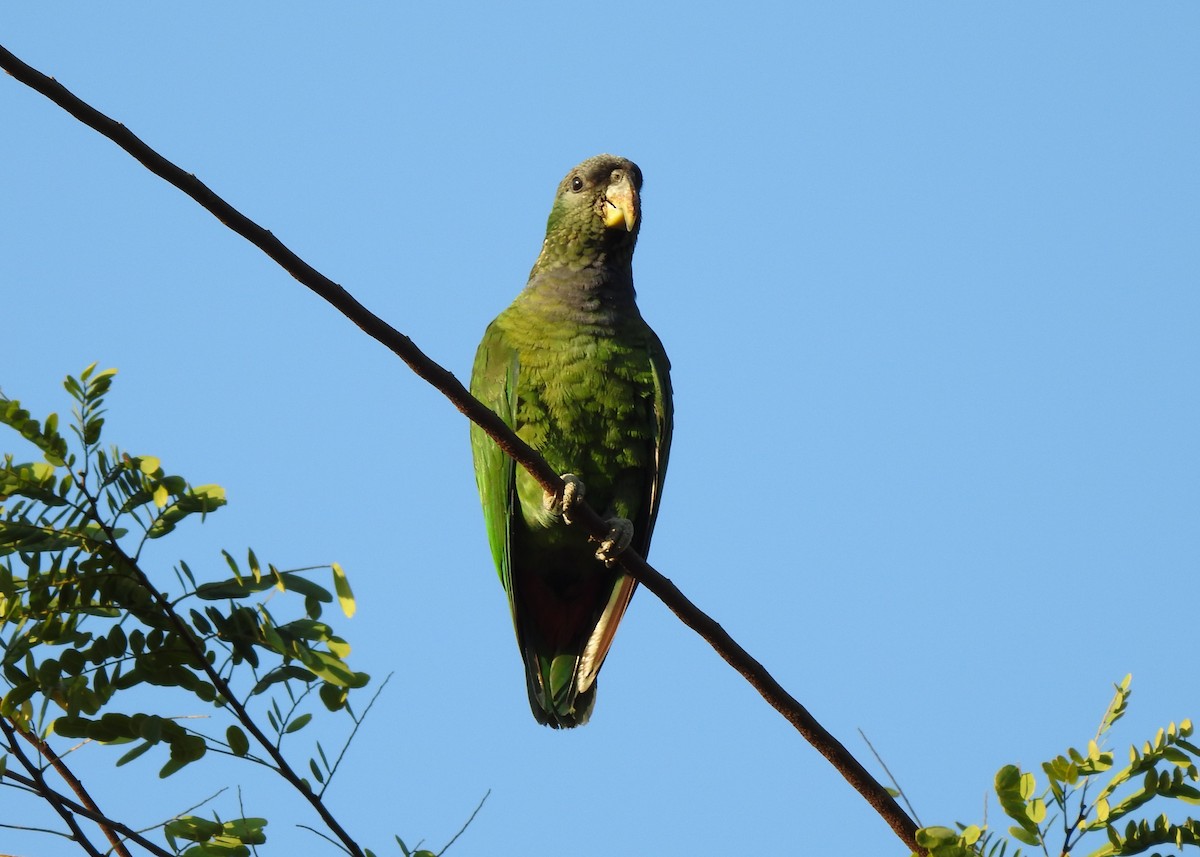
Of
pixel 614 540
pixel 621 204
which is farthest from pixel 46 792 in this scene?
pixel 621 204

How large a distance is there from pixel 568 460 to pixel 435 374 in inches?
77.4

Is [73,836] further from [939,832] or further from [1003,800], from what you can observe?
[1003,800]

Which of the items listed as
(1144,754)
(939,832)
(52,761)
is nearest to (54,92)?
(52,761)

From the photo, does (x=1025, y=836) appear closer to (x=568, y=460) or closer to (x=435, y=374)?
(x=435, y=374)

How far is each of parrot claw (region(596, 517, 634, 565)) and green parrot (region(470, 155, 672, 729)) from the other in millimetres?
18

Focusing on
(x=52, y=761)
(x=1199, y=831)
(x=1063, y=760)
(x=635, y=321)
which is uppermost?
(x=635, y=321)

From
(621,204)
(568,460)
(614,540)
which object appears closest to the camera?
(614,540)

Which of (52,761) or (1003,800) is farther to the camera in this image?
(52,761)

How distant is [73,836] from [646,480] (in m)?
2.84

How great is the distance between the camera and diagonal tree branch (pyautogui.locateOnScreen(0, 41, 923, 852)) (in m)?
2.25

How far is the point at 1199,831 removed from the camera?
2.29m

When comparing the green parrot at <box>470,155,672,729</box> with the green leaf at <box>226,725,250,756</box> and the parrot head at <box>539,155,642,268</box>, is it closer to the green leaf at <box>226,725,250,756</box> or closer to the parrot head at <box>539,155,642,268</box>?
the parrot head at <box>539,155,642,268</box>

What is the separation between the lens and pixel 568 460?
4.61 meters

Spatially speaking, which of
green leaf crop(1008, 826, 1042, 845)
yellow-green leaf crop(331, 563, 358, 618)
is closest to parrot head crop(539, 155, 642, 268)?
yellow-green leaf crop(331, 563, 358, 618)
